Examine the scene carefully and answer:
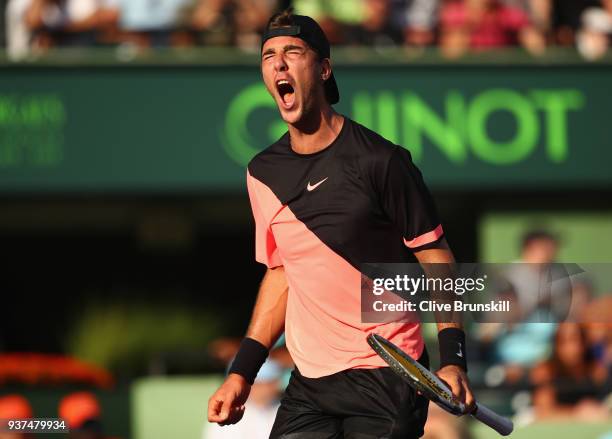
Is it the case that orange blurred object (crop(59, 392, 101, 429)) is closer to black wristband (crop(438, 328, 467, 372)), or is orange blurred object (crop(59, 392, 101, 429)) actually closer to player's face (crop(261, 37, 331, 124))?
player's face (crop(261, 37, 331, 124))

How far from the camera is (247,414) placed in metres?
8.65

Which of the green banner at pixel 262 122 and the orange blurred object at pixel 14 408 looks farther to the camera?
the green banner at pixel 262 122

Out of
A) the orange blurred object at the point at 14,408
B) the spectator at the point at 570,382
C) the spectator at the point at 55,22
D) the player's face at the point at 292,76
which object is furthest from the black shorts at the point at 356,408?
the spectator at the point at 55,22

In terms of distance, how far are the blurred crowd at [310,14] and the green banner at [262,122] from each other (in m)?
0.27

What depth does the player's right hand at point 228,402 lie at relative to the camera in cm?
480

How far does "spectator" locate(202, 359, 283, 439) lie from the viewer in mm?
8547

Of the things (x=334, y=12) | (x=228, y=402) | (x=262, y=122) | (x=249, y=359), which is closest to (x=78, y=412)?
(x=249, y=359)

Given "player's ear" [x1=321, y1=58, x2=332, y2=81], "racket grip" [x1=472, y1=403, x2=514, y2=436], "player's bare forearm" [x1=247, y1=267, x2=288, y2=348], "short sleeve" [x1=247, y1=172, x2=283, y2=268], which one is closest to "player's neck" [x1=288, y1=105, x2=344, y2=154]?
"player's ear" [x1=321, y1=58, x2=332, y2=81]

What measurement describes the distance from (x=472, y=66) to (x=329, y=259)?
8229mm

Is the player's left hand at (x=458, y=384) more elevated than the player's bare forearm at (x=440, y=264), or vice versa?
the player's bare forearm at (x=440, y=264)

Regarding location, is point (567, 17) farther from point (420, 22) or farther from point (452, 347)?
point (452, 347)

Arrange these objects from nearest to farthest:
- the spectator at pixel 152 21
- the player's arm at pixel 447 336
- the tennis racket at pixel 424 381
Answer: the tennis racket at pixel 424 381 < the player's arm at pixel 447 336 < the spectator at pixel 152 21

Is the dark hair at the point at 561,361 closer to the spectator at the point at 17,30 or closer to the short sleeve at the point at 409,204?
the short sleeve at the point at 409,204

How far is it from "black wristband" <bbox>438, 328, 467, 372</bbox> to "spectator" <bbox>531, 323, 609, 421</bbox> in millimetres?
4845
